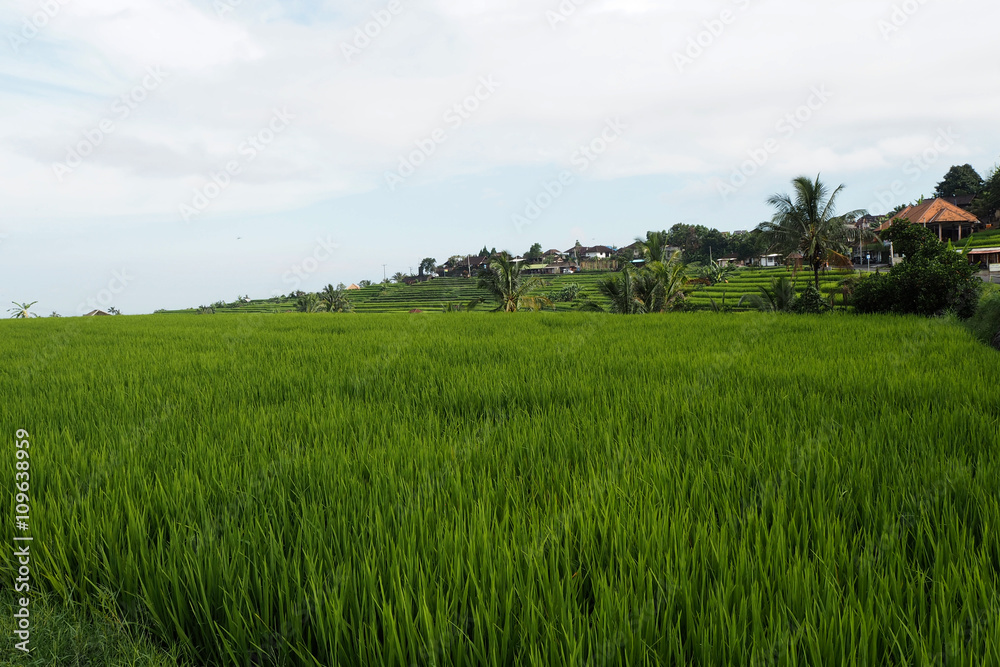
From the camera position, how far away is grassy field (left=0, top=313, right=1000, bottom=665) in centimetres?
108

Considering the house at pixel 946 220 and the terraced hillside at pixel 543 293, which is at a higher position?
the house at pixel 946 220

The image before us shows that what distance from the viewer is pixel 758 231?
20.0 m

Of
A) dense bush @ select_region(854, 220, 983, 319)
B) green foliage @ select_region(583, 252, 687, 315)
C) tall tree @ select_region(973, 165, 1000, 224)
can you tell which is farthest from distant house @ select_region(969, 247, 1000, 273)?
dense bush @ select_region(854, 220, 983, 319)

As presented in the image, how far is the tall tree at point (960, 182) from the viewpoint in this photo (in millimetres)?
48219

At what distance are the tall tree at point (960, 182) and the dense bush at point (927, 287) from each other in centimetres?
4919

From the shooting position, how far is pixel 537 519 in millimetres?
1575

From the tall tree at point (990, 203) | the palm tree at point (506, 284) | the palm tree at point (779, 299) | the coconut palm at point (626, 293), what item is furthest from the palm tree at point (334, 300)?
the tall tree at point (990, 203)

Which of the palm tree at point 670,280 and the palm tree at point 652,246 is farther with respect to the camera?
the palm tree at point 652,246

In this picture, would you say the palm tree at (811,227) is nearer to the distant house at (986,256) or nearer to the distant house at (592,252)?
the distant house at (986,256)

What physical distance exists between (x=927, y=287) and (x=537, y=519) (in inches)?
487

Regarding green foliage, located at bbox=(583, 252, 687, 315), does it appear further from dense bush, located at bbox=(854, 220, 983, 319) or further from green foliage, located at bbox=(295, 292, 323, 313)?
green foliage, located at bbox=(295, 292, 323, 313)

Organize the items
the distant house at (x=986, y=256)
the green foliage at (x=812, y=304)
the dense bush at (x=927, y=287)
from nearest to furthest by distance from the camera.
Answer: the dense bush at (x=927, y=287) → the green foliage at (x=812, y=304) → the distant house at (x=986, y=256)

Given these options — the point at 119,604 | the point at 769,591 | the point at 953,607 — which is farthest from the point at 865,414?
the point at 119,604

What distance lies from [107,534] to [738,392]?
3219 mm
